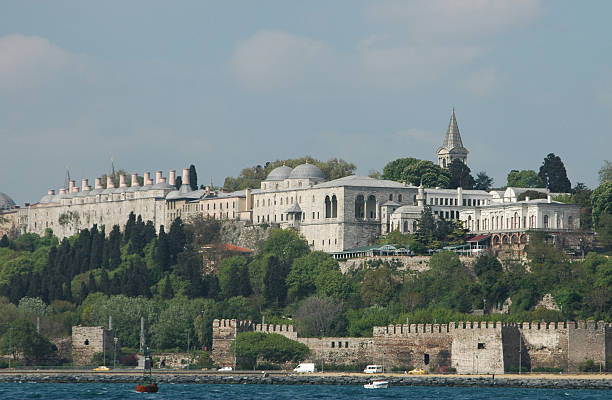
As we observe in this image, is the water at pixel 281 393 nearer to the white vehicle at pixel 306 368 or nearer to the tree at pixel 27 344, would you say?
the white vehicle at pixel 306 368

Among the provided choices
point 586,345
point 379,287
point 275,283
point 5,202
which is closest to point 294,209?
point 275,283

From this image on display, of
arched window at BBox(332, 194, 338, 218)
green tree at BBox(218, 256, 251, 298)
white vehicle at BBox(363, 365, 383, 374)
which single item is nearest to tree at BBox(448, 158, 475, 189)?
arched window at BBox(332, 194, 338, 218)

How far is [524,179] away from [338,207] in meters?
22.5

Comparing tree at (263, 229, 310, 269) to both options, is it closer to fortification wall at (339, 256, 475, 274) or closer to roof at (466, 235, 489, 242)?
fortification wall at (339, 256, 475, 274)

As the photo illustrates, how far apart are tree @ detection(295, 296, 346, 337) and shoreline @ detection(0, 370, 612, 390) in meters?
8.10

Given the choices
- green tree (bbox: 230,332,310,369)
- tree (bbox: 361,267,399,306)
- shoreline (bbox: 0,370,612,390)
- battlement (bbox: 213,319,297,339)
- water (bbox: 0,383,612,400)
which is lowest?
water (bbox: 0,383,612,400)

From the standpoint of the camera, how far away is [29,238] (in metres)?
144

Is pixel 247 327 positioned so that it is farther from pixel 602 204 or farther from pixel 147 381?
pixel 602 204

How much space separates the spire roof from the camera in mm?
146250

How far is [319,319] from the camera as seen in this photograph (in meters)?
96.4

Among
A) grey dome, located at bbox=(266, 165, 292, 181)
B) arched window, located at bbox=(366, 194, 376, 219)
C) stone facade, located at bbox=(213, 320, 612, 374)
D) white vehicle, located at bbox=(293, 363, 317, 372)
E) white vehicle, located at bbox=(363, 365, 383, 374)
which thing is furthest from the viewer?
grey dome, located at bbox=(266, 165, 292, 181)

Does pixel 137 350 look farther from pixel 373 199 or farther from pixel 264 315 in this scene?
pixel 373 199

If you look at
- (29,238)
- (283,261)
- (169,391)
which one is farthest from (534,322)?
(29,238)

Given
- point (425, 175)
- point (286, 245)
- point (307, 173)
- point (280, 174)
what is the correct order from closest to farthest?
point (286, 245), point (307, 173), point (280, 174), point (425, 175)
